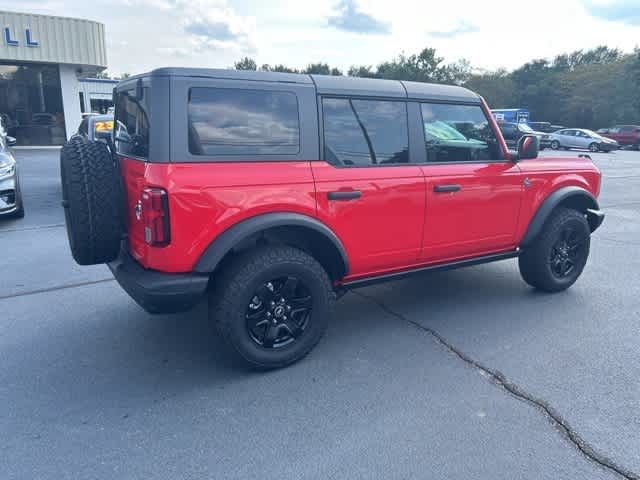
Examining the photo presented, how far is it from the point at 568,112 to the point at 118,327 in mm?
53991

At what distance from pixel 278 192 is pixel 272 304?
2.43 ft

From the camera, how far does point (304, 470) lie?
237 centimetres

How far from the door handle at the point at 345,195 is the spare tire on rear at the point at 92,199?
138cm

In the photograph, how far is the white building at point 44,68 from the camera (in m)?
18.8

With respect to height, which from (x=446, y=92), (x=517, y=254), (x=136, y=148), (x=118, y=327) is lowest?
(x=118, y=327)

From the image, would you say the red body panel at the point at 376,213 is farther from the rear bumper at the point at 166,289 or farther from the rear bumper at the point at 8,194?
the rear bumper at the point at 8,194

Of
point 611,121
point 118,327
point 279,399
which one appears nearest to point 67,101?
point 118,327

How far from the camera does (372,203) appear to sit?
136 inches

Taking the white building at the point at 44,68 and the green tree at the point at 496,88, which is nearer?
the white building at the point at 44,68

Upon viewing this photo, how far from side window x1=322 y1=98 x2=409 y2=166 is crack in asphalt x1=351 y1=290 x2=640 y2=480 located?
1.41 metres

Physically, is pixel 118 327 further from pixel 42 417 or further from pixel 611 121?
pixel 611 121

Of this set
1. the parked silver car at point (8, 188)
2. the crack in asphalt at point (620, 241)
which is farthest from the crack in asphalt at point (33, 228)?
the crack in asphalt at point (620, 241)

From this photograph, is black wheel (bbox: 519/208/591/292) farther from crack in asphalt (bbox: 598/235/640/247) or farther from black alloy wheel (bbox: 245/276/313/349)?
crack in asphalt (bbox: 598/235/640/247)

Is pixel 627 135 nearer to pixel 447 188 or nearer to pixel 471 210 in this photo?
pixel 471 210
